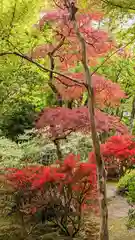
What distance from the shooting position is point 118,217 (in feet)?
22.1

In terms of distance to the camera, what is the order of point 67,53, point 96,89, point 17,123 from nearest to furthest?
1. point 67,53
2. point 96,89
3. point 17,123

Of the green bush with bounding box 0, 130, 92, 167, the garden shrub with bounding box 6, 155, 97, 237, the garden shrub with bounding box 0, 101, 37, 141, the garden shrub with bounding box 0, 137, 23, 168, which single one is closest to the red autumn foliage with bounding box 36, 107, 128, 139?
the garden shrub with bounding box 6, 155, 97, 237

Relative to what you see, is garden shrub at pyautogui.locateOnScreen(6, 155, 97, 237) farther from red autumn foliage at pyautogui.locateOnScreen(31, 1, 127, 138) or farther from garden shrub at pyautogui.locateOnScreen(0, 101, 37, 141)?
garden shrub at pyautogui.locateOnScreen(0, 101, 37, 141)

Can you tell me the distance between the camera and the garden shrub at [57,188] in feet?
16.3

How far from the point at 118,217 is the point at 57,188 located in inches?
76.3

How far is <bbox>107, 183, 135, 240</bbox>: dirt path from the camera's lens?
5.63 metres

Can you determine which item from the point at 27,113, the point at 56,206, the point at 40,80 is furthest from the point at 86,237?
the point at 27,113

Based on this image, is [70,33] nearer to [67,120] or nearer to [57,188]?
[67,120]

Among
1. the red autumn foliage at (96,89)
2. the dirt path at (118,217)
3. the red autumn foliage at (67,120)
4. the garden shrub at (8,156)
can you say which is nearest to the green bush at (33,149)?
the garden shrub at (8,156)

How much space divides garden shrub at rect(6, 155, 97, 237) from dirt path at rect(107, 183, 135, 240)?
680mm

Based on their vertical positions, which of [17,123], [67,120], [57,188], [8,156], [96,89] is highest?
[96,89]

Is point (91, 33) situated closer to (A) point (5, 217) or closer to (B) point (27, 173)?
(B) point (27, 173)

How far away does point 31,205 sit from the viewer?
5.26m

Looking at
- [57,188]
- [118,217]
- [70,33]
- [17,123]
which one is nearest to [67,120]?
[57,188]
